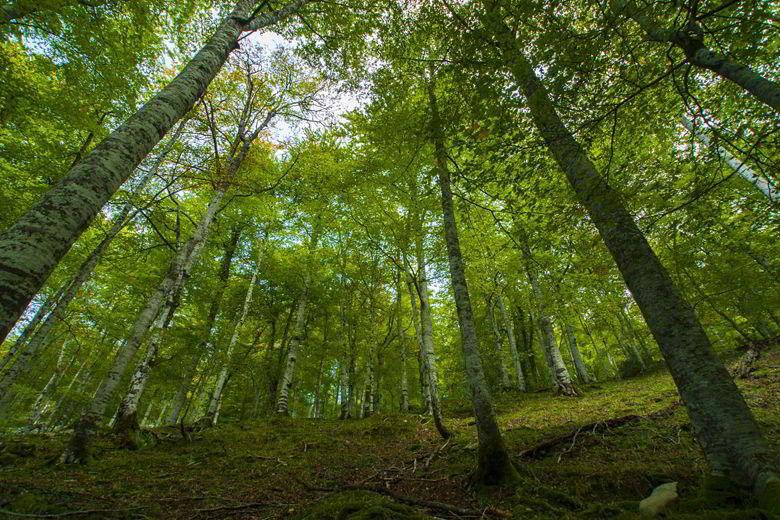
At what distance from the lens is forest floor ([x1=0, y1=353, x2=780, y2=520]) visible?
377 centimetres

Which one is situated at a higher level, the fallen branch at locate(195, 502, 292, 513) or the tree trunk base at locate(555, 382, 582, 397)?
the tree trunk base at locate(555, 382, 582, 397)

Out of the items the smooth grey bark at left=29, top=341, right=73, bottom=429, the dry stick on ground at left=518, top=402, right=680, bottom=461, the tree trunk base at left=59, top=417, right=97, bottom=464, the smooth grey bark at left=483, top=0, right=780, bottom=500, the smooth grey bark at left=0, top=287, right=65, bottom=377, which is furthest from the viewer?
the smooth grey bark at left=29, top=341, right=73, bottom=429

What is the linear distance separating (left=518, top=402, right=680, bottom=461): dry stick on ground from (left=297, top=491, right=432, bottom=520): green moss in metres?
2.80

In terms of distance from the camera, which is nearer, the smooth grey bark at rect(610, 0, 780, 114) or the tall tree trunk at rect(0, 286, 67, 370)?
the smooth grey bark at rect(610, 0, 780, 114)

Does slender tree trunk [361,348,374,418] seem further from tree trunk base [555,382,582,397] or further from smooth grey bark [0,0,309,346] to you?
smooth grey bark [0,0,309,346]

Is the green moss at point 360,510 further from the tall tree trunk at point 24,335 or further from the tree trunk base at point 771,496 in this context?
the tall tree trunk at point 24,335

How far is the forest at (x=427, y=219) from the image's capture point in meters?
3.29

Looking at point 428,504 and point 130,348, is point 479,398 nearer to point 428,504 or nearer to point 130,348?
point 428,504

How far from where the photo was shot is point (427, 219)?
484 inches

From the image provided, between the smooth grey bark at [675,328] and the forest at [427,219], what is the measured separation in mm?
24

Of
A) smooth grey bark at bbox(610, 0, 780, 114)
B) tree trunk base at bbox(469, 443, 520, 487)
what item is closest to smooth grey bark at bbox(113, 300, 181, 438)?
tree trunk base at bbox(469, 443, 520, 487)

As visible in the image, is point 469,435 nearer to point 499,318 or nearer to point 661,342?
point 661,342

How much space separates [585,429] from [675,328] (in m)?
3.79

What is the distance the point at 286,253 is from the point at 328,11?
486 inches
